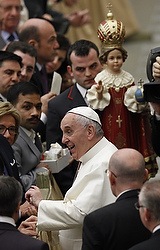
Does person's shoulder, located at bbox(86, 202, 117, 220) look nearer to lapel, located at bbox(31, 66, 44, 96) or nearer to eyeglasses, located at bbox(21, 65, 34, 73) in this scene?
eyeglasses, located at bbox(21, 65, 34, 73)

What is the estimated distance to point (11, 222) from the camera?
4035 millimetres

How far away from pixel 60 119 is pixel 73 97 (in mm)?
217

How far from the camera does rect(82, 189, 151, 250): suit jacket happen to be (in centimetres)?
401

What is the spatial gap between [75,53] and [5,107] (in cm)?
117

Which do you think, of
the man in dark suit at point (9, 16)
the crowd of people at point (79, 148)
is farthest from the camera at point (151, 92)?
the man in dark suit at point (9, 16)

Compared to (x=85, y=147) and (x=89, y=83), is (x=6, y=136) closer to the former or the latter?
(x=85, y=147)

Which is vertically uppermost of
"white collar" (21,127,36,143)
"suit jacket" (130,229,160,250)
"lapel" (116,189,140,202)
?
"white collar" (21,127,36,143)

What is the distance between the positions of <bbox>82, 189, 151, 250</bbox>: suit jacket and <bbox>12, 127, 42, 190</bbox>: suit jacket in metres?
1.44

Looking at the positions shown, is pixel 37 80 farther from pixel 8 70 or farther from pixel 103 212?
pixel 103 212

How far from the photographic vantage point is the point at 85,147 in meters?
4.80

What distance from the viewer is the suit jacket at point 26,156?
550 cm

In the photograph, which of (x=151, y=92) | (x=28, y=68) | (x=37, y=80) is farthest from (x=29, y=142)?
(x=37, y=80)

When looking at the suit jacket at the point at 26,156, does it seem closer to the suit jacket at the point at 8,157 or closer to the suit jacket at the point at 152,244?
the suit jacket at the point at 8,157

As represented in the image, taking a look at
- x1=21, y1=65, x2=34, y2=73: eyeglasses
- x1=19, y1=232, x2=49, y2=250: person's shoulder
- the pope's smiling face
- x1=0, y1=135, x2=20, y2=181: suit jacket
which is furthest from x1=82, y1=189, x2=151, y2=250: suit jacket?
x1=21, y1=65, x2=34, y2=73: eyeglasses
